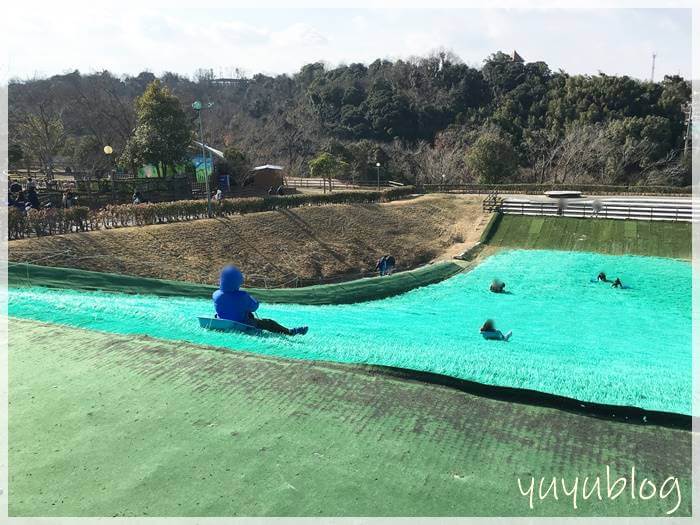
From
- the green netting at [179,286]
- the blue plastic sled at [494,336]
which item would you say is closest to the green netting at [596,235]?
the green netting at [179,286]

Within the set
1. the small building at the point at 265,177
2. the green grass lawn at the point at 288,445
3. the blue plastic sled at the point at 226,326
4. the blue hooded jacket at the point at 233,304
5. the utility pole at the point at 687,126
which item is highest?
the utility pole at the point at 687,126

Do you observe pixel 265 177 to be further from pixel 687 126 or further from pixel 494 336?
pixel 687 126

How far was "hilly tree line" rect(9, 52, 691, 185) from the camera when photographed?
114 ft

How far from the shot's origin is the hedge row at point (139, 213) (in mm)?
16828

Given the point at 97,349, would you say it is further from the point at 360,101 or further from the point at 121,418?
the point at 360,101

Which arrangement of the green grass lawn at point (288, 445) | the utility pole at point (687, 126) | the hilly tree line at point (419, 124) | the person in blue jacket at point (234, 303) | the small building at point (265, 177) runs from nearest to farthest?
the green grass lawn at point (288, 445)
the person in blue jacket at point (234, 303)
the small building at point (265, 177)
the hilly tree line at point (419, 124)
the utility pole at point (687, 126)

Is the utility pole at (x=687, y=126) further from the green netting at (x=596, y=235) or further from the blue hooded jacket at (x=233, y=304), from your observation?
the blue hooded jacket at (x=233, y=304)

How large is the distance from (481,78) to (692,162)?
977 inches

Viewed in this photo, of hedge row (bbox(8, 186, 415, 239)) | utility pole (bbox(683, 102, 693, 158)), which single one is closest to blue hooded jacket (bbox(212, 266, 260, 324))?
hedge row (bbox(8, 186, 415, 239))

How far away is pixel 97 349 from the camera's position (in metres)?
7.37

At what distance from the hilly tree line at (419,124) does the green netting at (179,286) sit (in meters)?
15.8

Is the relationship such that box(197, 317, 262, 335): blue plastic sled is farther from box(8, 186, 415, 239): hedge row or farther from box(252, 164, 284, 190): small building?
box(252, 164, 284, 190): small building

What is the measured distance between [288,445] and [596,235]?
22.6 m

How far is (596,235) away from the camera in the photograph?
2388cm
